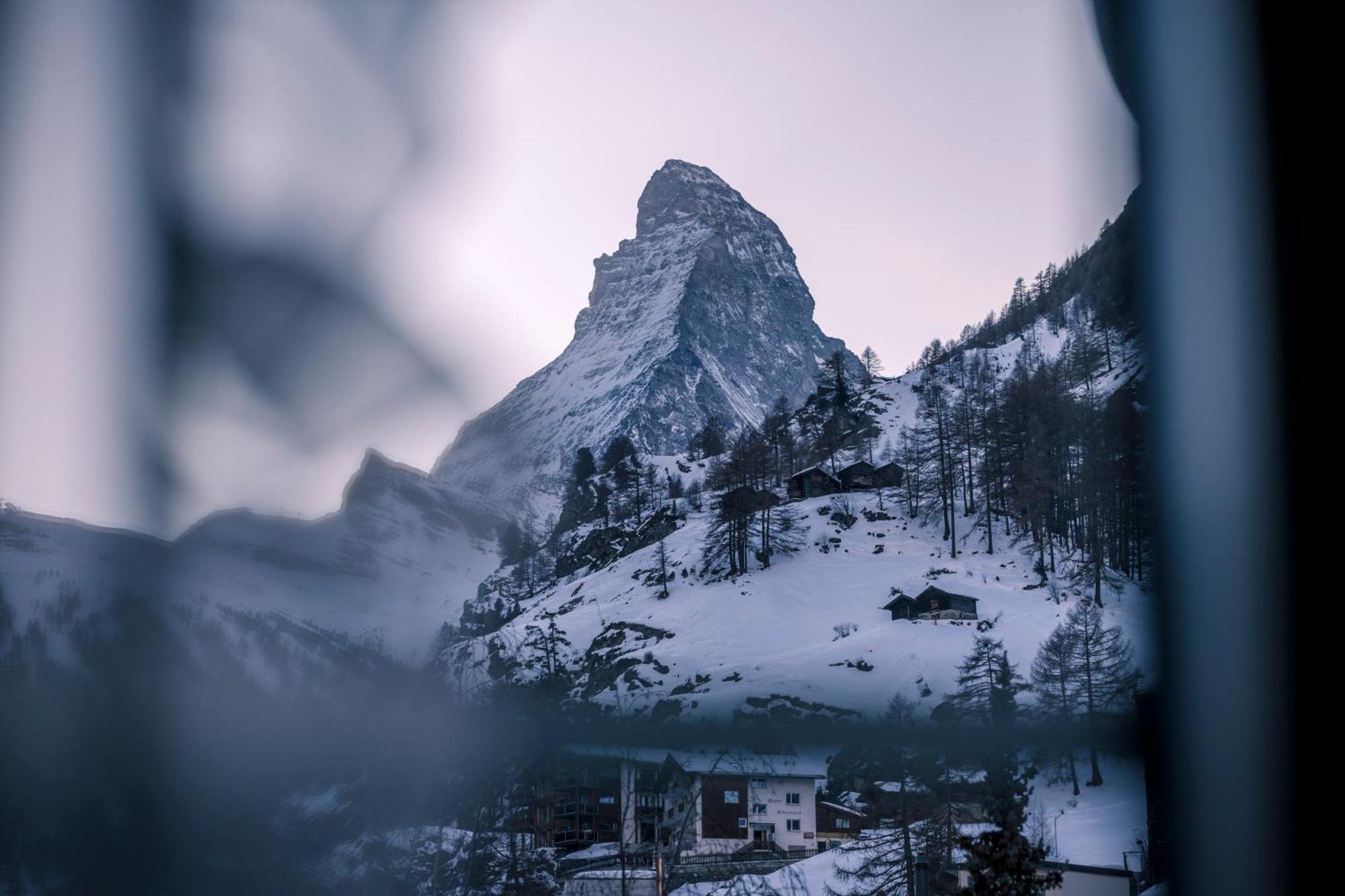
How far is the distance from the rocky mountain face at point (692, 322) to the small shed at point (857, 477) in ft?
92.4

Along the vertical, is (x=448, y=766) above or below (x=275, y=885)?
above

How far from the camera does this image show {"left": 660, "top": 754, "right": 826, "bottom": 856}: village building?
1.83 m

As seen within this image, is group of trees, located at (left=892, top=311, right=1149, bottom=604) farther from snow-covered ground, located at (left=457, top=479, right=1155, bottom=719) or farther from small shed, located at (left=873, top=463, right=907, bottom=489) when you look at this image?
snow-covered ground, located at (left=457, top=479, right=1155, bottom=719)

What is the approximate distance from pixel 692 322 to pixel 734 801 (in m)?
119

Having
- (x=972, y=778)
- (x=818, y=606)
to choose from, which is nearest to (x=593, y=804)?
(x=972, y=778)

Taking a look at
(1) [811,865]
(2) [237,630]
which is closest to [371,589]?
(2) [237,630]

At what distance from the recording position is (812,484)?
2705 centimetres

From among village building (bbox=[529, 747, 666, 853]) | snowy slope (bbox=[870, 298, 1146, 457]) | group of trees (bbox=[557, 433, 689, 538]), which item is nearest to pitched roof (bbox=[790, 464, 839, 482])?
group of trees (bbox=[557, 433, 689, 538])

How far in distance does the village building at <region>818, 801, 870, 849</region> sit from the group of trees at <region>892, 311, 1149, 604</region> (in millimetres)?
6184

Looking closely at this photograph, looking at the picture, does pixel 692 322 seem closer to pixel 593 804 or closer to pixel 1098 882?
pixel 1098 882

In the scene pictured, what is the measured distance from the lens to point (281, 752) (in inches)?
72.6

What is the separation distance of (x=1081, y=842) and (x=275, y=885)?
3050 millimetres

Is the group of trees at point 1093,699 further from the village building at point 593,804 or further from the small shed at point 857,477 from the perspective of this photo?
the small shed at point 857,477

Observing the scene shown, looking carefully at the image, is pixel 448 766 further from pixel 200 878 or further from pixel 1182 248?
pixel 1182 248
